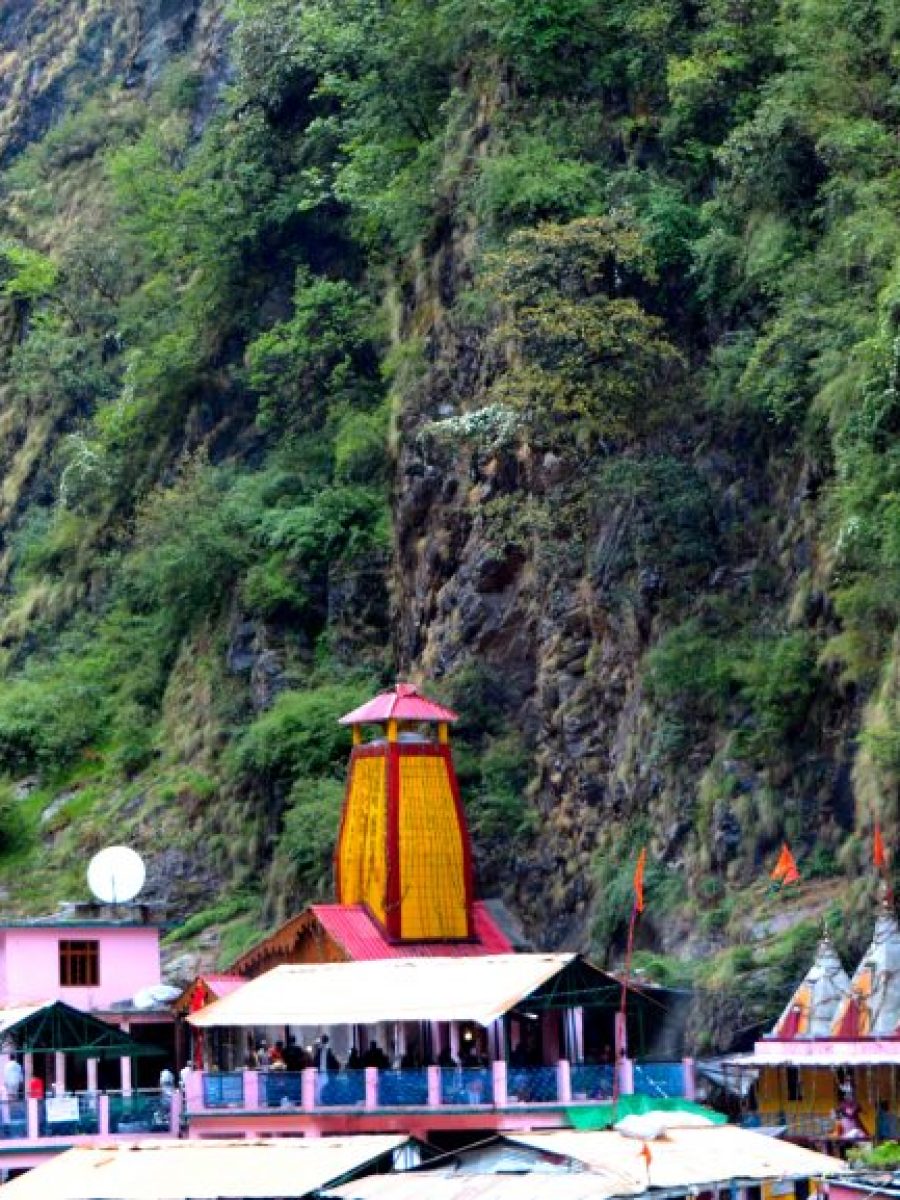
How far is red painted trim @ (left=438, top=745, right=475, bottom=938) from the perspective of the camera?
160 feet

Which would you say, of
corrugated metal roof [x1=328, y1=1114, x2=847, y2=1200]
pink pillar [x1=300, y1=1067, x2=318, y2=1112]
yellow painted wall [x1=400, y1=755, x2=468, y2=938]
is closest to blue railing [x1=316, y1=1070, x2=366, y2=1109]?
pink pillar [x1=300, y1=1067, x2=318, y2=1112]

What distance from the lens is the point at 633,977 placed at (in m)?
46.2

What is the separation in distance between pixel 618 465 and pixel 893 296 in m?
10.2

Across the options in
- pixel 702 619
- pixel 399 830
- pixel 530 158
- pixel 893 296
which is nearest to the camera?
pixel 893 296

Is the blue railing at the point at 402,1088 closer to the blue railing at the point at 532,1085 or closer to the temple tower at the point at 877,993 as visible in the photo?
the blue railing at the point at 532,1085

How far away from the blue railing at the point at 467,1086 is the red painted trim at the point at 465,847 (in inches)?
241

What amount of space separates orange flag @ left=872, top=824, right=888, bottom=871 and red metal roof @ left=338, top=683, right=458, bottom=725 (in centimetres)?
927

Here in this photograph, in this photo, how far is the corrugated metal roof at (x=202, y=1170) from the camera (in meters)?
37.3

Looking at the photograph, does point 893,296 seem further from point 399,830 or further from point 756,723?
point 399,830

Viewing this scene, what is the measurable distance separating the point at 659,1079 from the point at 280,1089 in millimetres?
6006

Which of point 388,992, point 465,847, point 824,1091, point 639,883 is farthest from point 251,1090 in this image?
point 824,1091

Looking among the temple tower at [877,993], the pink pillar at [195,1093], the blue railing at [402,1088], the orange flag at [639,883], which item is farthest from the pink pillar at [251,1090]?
the temple tower at [877,993]

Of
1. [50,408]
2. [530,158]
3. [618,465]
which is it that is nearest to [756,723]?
[618,465]

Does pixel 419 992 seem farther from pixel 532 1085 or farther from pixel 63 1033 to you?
pixel 63 1033
